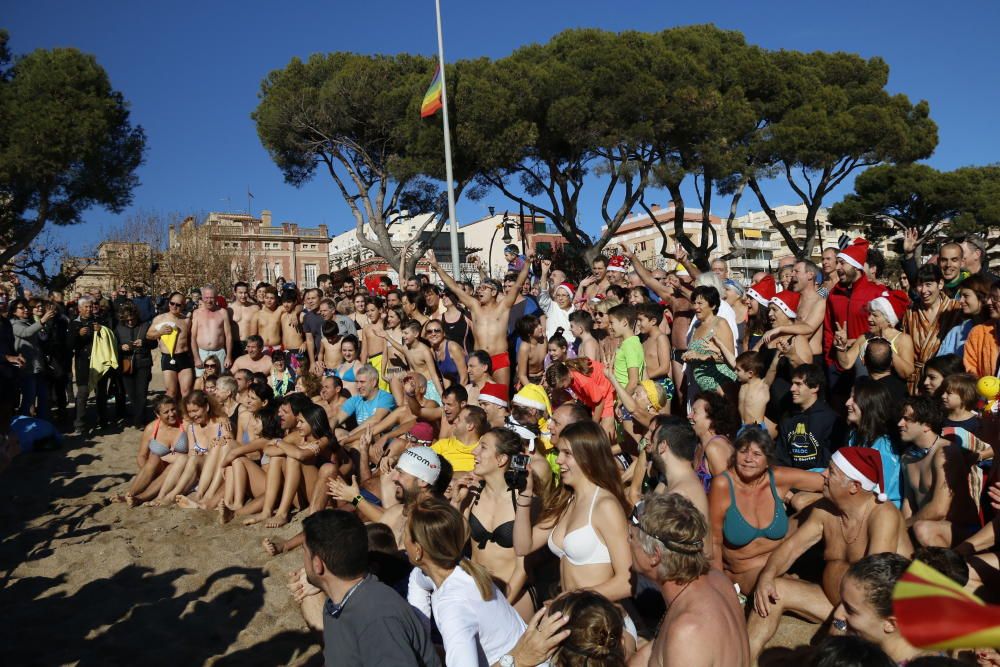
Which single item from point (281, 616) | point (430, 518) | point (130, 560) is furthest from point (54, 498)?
point (430, 518)

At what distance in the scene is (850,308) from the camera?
20.7 ft

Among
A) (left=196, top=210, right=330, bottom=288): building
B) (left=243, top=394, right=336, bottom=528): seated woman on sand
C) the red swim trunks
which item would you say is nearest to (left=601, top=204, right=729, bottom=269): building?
(left=196, top=210, right=330, bottom=288): building

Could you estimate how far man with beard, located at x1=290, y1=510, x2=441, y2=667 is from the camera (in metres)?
2.74

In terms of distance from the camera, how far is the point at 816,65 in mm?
24500

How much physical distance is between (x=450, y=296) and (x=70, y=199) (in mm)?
16392

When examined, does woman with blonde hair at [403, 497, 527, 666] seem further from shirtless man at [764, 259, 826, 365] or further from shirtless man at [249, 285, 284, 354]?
shirtless man at [249, 285, 284, 354]

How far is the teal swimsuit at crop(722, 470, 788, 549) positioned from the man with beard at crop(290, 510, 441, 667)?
2090mm

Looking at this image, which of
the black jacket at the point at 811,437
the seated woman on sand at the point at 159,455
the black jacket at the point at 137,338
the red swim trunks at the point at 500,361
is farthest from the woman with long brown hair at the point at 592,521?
the black jacket at the point at 137,338

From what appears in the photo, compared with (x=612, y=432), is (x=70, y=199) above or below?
above

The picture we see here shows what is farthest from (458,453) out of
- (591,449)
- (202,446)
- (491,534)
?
(202,446)

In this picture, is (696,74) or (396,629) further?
(696,74)

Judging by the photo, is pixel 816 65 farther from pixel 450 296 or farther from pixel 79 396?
pixel 79 396

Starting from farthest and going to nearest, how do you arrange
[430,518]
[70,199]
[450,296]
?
[70,199] → [450,296] → [430,518]

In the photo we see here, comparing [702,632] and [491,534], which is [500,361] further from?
[702,632]
